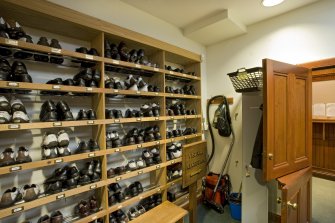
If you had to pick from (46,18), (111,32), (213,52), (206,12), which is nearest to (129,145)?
(111,32)

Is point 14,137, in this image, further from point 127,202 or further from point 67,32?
point 127,202

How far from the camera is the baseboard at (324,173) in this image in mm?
2465

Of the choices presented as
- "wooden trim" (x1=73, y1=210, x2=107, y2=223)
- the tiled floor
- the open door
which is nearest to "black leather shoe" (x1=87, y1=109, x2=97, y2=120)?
"wooden trim" (x1=73, y1=210, x2=107, y2=223)

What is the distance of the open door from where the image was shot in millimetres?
1643

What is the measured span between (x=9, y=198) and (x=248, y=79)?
2505mm

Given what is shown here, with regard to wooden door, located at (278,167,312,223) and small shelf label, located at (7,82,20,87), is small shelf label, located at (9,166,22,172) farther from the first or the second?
wooden door, located at (278,167,312,223)

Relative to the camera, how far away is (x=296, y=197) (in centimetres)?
172

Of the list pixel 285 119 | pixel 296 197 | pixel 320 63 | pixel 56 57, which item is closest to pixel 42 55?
pixel 56 57

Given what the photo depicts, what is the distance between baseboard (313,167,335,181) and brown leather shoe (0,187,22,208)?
3.50 meters

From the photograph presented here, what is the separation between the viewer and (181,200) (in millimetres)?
2748

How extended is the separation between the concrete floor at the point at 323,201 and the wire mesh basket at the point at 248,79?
1.66m

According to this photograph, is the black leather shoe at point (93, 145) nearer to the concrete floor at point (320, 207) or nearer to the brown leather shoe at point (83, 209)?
the brown leather shoe at point (83, 209)

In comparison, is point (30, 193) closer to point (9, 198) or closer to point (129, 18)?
point (9, 198)

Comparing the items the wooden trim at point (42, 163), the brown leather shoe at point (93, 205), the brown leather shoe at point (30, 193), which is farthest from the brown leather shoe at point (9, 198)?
the brown leather shoe at point (93, 205)
